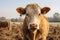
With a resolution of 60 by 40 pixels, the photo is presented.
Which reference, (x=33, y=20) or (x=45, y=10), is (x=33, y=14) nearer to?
(x=33, y=20)

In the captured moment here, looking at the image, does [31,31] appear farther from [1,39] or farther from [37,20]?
[1,39]

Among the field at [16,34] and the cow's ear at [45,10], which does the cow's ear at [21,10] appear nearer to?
the cow's ear at [45,10]

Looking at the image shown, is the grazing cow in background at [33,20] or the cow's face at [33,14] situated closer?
the cow's face at [33,14]

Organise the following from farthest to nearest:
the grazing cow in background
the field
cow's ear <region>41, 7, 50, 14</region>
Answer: the field
cow's ear <region>41, 7, 50, 14</region>
the grazing cow in background

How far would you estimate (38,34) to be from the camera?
1026cm

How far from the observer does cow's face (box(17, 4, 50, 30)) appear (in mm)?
8984

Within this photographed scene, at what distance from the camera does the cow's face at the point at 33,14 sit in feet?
29.5

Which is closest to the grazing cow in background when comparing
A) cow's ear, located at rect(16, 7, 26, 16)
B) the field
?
cow's ear, located at rect(16, 7, 26, 16)

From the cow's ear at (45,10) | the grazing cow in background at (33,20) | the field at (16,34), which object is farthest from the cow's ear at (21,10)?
the field at (16,34)

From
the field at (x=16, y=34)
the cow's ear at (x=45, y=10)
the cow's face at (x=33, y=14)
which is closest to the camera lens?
the cow's face at (x=33, y=14)

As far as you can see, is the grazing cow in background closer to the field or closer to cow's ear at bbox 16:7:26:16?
cow's ear at bbox 16:7:26:16

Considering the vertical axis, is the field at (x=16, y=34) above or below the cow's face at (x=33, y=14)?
below

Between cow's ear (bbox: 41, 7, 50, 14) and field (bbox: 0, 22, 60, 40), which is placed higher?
cow's ear (bbox: 41, 7, 50, 14)

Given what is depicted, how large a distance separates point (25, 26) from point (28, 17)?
31.3 inches
